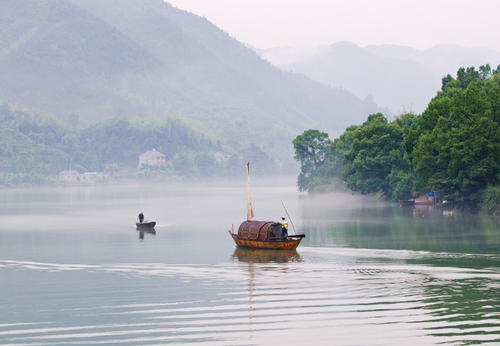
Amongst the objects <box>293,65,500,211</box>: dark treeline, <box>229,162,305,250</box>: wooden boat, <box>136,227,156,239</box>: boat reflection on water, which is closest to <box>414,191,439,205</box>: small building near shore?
<box>293,65,500,211</box>: dark treeline

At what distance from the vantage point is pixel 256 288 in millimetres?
46250

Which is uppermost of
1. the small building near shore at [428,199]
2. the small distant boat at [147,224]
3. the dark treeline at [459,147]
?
the dark treeline at [459,147]

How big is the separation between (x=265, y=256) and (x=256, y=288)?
639 inches

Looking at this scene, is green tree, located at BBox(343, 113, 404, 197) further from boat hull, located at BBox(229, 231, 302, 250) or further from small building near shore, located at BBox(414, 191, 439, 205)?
boat hull, located at BBox(229, 231, 302, 250)

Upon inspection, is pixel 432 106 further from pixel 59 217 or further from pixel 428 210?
pixel 59 217

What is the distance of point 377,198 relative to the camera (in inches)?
5709

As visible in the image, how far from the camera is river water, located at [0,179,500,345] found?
3466cm

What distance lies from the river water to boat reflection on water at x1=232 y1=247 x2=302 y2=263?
0.18 m

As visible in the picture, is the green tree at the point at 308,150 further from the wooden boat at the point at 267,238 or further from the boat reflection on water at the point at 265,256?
the boat reflection on water at the point at 265,256

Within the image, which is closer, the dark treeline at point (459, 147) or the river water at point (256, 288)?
the river water at point (256, 288)

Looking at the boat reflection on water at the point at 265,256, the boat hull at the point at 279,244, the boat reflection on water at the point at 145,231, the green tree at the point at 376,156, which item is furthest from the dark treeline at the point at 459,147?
the boat reflection on water at the point at 265,256

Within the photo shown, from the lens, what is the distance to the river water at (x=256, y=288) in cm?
3466

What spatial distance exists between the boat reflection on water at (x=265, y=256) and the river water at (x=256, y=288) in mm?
179

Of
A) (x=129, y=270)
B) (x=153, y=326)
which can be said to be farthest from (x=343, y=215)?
(x=153, y=326)
